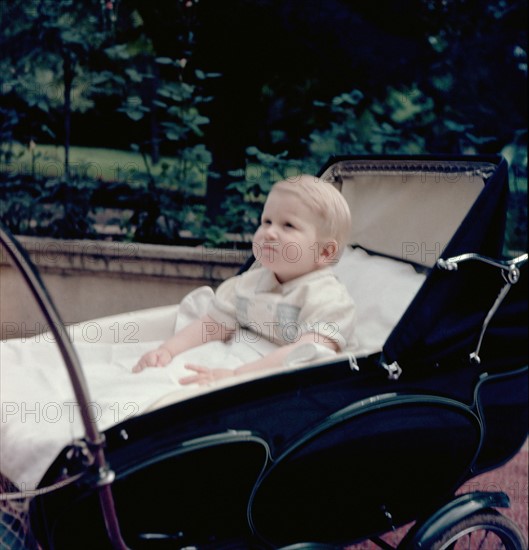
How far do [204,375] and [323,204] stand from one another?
0.52 m

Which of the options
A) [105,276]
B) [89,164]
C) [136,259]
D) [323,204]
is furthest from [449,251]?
[89,164]

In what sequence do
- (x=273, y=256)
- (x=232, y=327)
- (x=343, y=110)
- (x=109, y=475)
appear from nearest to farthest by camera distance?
(x=109, y=475) < (x=273, y=256) < (x=232, y=327) < (x=343, y=110)

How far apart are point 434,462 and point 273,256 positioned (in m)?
0.63

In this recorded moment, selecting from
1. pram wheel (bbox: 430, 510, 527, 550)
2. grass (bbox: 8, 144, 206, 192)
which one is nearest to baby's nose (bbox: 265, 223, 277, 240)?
pram wheel (bbox: 430, 510, 527, 550)

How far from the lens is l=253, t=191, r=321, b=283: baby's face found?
1614 millimetres

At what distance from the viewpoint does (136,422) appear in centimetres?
110

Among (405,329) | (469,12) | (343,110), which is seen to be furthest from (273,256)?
(469,12)

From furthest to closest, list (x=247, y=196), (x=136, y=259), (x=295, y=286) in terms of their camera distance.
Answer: (x=247, y=196)
(x=136, y=259)
(x=295, y=286)

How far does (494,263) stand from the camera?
1298 millimetres

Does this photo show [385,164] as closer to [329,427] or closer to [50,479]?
[329,427]

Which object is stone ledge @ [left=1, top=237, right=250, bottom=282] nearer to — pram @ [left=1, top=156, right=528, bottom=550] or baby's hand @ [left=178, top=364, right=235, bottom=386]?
baby's hand @ [left=178, top=364, right=235, bottom=386]

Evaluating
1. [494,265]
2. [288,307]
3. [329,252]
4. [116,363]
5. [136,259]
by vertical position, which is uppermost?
[494,265]

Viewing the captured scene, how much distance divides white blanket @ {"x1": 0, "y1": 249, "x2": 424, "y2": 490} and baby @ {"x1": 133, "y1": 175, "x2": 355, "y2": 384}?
50 millimetres

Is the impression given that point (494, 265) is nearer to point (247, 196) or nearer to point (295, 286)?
point (295, 286)
